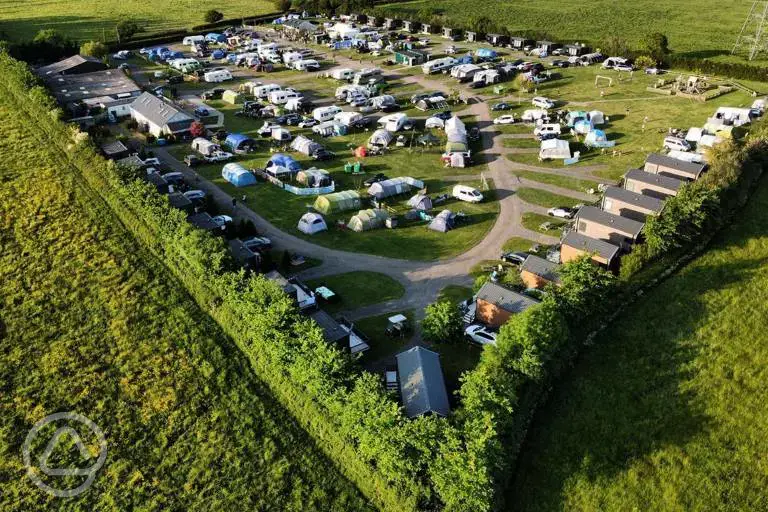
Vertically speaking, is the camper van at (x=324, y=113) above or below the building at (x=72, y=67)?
below

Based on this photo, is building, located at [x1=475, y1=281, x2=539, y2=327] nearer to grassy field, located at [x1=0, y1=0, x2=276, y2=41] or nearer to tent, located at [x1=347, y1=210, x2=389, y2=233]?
tent, located at [x1=347, y1=210, x2=389, y2=233]

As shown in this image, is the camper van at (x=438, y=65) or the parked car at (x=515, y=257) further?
the camper van at (x=438, y=65)

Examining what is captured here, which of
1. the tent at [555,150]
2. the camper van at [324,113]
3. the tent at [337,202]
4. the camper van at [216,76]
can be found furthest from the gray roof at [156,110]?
the tent at [555,150]

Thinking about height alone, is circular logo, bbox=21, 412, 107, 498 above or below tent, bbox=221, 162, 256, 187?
below

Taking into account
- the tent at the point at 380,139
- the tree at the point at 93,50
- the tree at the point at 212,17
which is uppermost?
the tree at the point at 212,17

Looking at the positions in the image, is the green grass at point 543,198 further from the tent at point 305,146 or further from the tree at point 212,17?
the tree at point 212,17

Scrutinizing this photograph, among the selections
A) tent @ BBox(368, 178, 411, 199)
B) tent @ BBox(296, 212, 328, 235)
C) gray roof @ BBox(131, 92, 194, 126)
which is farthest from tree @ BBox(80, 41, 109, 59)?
tent @ BBox(296, 212, 328, 235)
